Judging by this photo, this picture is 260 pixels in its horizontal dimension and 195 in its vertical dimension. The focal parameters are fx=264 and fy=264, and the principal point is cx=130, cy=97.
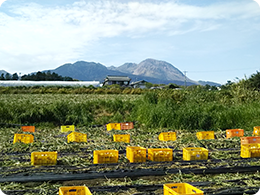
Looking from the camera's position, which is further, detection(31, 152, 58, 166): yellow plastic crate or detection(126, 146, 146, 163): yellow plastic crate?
detection(126, 146, 146, 163): yellow plastic crate

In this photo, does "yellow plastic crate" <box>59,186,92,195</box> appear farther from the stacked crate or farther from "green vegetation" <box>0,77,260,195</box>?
the stacked crate

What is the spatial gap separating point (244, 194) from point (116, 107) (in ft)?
34.7

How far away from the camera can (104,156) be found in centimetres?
525

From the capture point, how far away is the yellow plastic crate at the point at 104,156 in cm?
524

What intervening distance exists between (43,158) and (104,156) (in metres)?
1.19

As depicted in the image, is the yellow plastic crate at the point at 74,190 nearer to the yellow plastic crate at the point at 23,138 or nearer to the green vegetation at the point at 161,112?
the yellow plastic crate at the point at 23,138

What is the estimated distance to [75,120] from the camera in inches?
487

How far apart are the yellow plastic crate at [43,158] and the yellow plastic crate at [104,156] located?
0.80 metres

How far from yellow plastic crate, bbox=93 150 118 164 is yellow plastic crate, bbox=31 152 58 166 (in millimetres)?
803

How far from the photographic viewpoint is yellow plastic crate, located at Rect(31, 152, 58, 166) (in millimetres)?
5148

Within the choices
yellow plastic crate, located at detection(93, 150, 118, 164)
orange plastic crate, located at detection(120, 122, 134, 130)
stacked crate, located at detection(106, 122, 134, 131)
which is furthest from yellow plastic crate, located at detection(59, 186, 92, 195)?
orange plastic crate, located at detection(120, 122, 134, 130)

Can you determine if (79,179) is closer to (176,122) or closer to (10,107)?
(176,122)

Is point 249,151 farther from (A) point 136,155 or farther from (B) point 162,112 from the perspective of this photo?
(B) point 162,112

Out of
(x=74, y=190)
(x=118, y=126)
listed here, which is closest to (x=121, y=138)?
(x=118, y=126)
